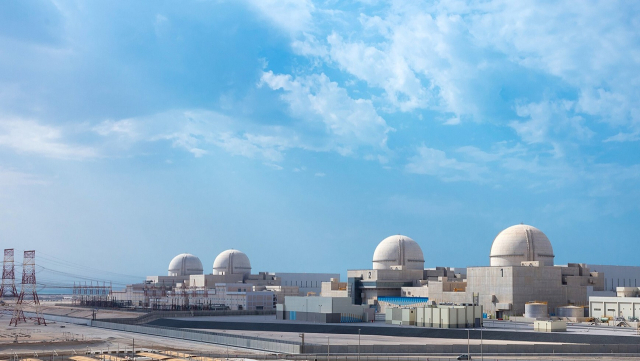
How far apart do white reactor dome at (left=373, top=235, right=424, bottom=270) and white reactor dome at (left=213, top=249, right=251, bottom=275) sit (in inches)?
1341

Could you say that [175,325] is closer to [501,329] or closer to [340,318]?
[340,318]

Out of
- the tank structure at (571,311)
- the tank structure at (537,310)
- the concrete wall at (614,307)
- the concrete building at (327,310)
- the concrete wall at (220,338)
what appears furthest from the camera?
the tank structure at (571,311)

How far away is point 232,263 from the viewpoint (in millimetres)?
133125

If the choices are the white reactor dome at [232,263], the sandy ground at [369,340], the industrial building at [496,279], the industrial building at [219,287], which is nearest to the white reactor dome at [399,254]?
the industrial building at [496,279]

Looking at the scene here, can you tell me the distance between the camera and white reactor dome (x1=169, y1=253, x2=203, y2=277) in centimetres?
14225

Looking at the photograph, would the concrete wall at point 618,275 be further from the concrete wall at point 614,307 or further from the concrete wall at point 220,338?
the concrete wall at point 220,338

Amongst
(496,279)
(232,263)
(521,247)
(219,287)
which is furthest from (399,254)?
(232,263)

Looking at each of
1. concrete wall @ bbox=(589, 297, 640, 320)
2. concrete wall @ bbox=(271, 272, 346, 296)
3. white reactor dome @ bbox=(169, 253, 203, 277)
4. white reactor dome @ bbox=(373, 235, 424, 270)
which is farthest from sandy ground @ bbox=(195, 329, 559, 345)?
white reactor dome @ bbox=(169, 253, 203, 277)

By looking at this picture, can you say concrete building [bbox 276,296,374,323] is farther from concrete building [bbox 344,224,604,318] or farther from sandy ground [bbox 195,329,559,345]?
concrete building [bbox 344,224,604,318]

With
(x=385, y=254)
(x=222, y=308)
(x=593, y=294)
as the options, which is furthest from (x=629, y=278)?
(x=222, y=308)

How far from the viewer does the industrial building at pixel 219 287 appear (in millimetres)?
111625

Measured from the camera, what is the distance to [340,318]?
79438 millimetres

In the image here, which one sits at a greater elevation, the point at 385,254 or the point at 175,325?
the point at 385,254

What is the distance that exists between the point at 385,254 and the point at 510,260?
22.7m
